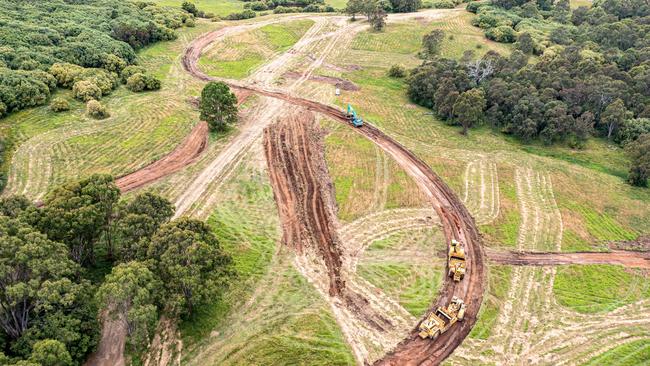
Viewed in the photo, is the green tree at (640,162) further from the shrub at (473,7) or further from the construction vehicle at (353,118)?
the shrub at (473,7)

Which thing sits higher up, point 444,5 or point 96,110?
point 444,5

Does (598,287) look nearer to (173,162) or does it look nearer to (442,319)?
(442,319)

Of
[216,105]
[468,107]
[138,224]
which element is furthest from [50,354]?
[468,107]

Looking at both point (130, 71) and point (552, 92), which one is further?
point (130, 71)

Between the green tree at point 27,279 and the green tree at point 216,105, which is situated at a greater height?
the green tree at point 216,105

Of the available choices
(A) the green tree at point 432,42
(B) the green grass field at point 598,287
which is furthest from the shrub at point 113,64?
(B) the green grass field at point 598,287

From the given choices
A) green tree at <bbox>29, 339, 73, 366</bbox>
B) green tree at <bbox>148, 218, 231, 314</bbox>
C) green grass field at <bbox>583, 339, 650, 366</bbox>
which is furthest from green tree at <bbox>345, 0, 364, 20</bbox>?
green tree at <bbox>29, 339, 73, 366</bbox>
